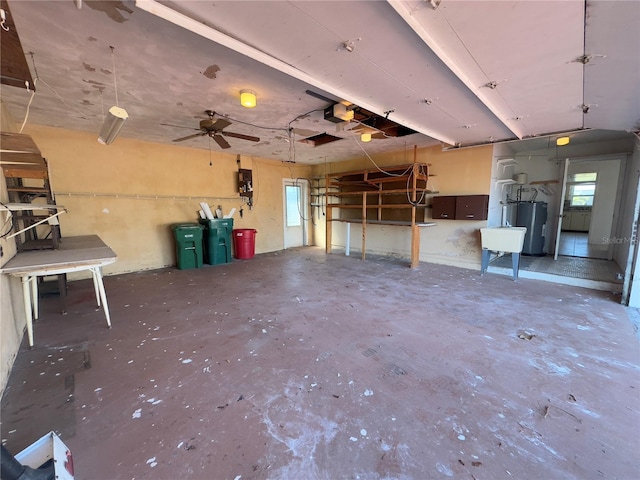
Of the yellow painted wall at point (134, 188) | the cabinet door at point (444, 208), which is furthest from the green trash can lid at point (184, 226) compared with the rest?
the cabinet door at point (444, 208)

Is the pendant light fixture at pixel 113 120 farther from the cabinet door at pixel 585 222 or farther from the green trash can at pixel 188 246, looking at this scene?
the cabinet door at pixel 585 222

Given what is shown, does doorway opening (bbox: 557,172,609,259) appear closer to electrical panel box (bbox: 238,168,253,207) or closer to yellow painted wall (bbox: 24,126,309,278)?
electrical panel box (bbox: 238,168,253,207)

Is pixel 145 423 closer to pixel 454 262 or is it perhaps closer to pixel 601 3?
pixel 601 3

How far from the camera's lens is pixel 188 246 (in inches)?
203

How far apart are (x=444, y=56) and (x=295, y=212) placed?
6126mm

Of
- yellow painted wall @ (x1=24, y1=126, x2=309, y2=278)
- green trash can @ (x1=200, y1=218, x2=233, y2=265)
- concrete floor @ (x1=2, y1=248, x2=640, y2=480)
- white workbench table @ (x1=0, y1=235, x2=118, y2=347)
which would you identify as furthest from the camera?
green trash can @ (x1=200, y1=218, x2=233, y2=265)

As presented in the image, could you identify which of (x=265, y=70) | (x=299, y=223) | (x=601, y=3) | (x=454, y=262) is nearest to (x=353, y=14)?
(x=265, y=70)

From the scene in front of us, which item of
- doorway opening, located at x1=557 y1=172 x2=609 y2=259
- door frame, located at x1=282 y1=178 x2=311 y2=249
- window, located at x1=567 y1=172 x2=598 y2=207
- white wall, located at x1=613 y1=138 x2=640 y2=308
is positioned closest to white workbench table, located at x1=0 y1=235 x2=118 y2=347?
door frame, located at x1=282 y1=178 x2=311 y2=249

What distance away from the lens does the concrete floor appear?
134cm

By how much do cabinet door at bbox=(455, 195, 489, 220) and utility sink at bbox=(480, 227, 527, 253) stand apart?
1.24 feet

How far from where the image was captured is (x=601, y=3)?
4.48ft

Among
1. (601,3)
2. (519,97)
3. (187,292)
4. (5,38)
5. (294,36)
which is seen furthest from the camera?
(187,292)

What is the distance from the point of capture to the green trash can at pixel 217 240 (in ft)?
18.0

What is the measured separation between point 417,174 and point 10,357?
5.60 metres
